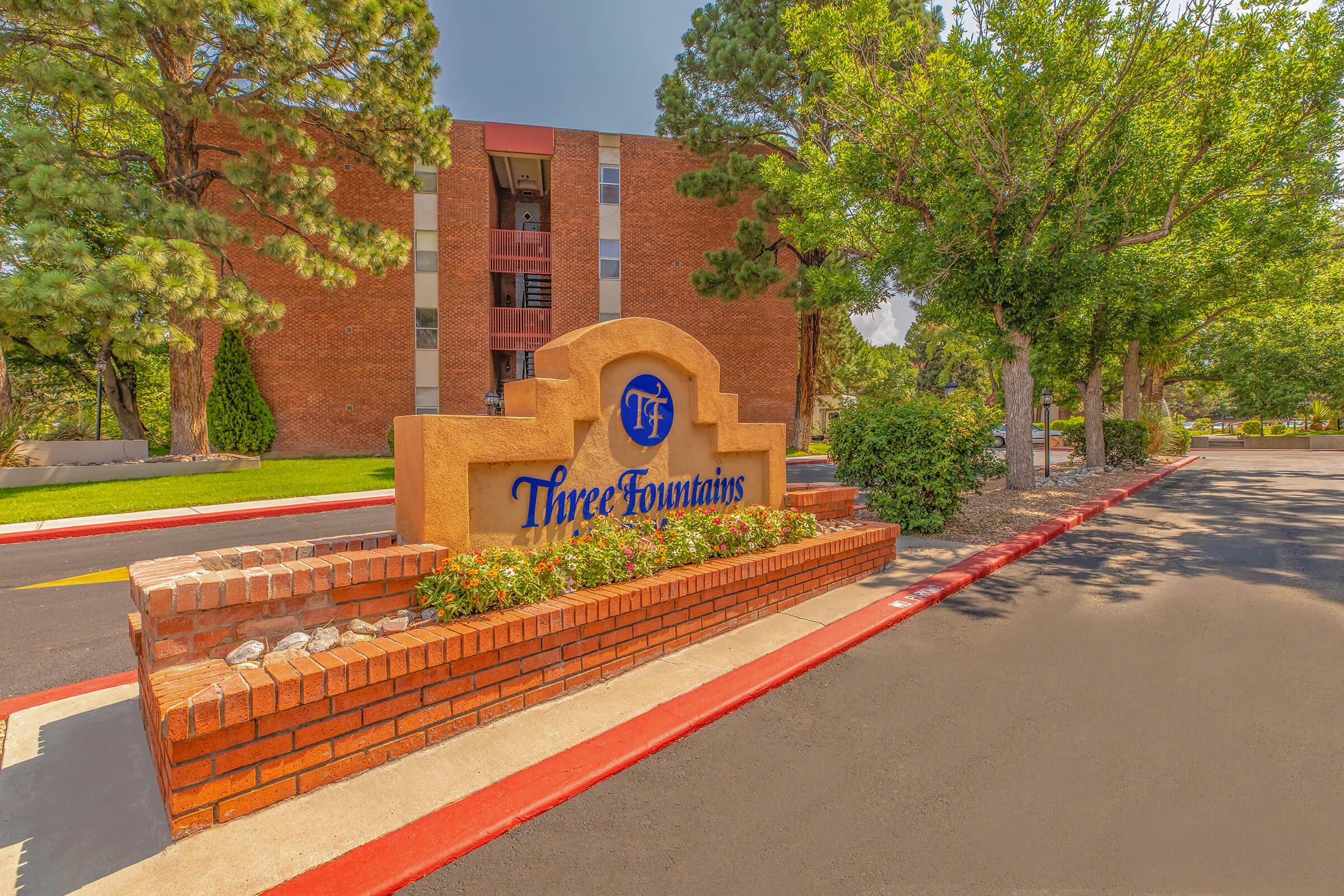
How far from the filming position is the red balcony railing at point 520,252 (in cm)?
2481

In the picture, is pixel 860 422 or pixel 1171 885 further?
pixel 860 422

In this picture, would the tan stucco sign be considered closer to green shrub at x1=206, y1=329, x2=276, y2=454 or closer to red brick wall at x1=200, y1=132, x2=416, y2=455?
red brick wall at x1=200, y1=132, x2=416, y2=455

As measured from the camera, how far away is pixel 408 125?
704 inches

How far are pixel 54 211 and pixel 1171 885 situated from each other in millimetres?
19432

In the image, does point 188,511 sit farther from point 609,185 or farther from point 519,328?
point 609,185

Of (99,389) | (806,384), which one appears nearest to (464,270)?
(99,389)

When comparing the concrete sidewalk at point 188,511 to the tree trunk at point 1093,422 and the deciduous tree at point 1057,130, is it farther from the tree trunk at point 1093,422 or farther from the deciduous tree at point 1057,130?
the tree trunk at point 1093,422

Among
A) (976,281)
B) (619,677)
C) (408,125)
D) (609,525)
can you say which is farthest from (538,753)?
(408,125)

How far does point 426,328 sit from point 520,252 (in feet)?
16.2

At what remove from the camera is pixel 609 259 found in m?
25.8

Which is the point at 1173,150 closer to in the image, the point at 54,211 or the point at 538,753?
the point at 538,753

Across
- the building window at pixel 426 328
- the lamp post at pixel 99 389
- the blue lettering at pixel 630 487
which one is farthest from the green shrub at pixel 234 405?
the blue lettering at pixel 630 487

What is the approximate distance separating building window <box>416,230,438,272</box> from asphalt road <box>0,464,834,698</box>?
47.9 ft

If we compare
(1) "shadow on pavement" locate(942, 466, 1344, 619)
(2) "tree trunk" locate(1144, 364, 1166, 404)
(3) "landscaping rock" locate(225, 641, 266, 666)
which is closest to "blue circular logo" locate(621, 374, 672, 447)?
(3) "landscaping rock" locate(225, 641, 266, 666)
